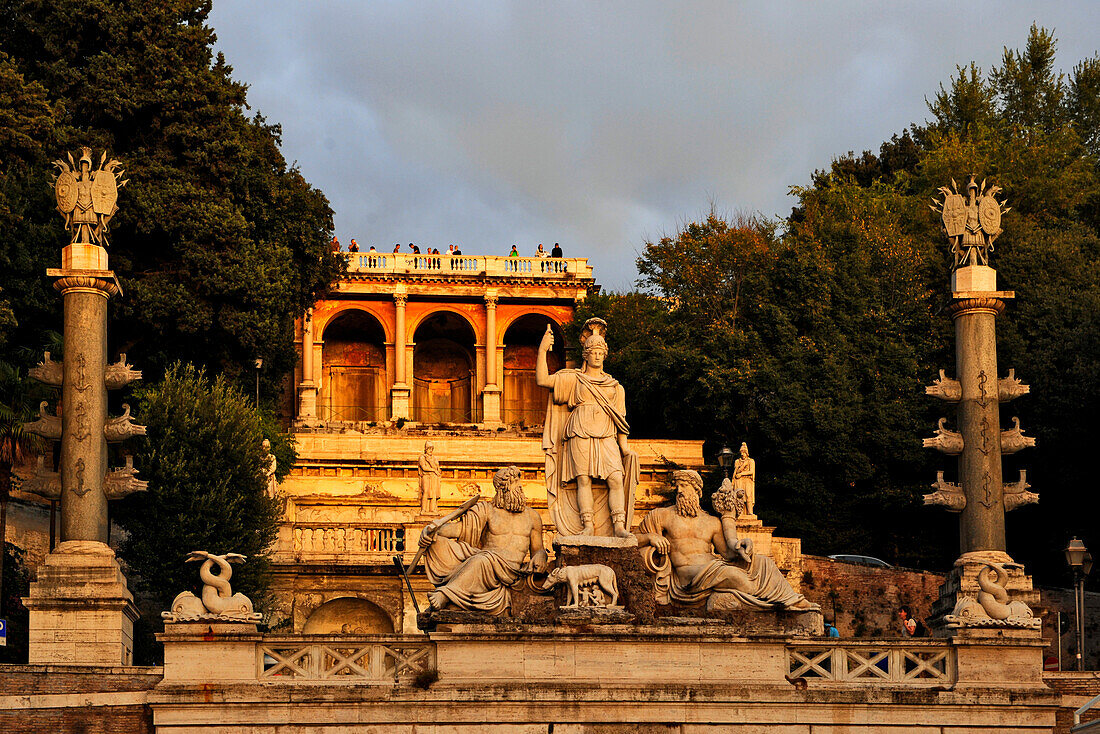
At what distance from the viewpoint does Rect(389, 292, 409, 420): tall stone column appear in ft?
237

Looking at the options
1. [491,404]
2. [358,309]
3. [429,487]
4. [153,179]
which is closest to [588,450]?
[429,487]

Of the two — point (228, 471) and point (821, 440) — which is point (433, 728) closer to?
point (228, 471)

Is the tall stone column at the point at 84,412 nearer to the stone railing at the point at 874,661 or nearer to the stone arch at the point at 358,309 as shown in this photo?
the stone railing at the point at 874,661

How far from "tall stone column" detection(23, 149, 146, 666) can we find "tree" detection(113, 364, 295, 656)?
5299 millimetres

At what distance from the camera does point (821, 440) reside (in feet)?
148

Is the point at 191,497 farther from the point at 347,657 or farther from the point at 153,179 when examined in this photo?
the point at 347,657

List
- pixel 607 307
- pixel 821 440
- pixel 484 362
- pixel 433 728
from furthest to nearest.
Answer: pixel 484 362 → pixel 607 307 → pixel 821 440 → pixel 433 728

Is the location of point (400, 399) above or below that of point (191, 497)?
above

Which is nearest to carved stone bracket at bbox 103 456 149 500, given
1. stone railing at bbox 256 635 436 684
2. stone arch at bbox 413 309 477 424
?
stone railing at bbox 256 635 436 684

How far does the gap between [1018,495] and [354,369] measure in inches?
1897

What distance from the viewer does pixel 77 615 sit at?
27.0 metres

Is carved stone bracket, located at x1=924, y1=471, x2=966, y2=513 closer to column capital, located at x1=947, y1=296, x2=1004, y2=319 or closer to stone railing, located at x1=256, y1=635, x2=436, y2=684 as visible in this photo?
column capital, located at x1=947, y1=296, x2=1004, y2=319

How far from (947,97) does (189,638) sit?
4616 centimetres

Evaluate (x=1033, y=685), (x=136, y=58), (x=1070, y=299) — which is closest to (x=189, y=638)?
(x=1033, y=685)
